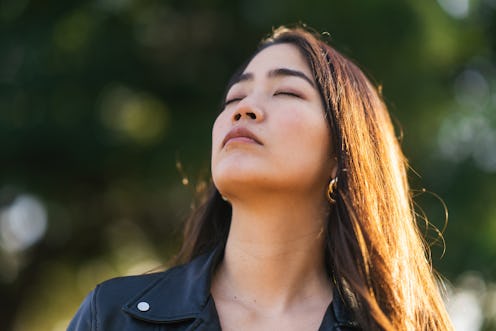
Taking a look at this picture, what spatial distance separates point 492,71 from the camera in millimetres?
8461

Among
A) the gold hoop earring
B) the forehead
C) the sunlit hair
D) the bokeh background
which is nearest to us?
the sunlit hair

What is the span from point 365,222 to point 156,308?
91cm

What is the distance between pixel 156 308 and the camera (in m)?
3.12

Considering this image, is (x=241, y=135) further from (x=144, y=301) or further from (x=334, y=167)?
(x=144, y=301)

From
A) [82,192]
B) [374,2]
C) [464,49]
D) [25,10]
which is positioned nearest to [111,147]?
[82,192]

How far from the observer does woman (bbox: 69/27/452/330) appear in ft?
10.2

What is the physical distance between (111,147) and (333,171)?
14.4 ft

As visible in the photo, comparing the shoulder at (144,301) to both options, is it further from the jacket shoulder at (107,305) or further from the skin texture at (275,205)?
the skin texture at (275,205)

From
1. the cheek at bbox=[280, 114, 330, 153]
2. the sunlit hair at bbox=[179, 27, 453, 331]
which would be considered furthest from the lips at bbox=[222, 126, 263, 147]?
the sunlit hair at bbox=[179, 27, 453, 331]

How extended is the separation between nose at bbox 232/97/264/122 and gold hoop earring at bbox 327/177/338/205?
1.41 feet

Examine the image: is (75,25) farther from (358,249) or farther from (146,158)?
(358,249)

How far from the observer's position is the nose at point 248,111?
10.7ft

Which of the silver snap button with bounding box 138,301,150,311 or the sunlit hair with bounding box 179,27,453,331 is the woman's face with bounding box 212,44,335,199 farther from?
Result: the silver snap button with bounding box 138,301,150,311

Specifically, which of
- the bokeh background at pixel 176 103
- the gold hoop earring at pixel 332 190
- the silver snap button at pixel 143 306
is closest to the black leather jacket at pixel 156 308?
the silver snap button at pixel 143 306
